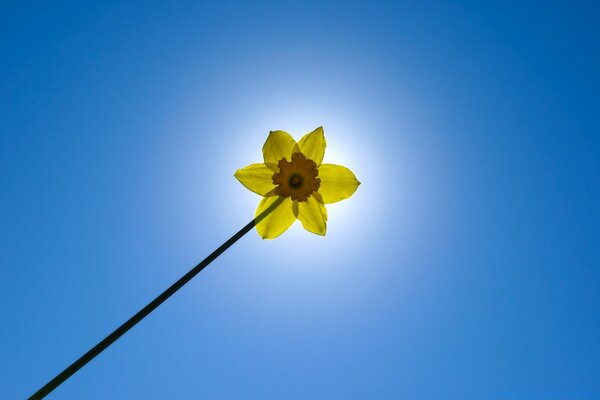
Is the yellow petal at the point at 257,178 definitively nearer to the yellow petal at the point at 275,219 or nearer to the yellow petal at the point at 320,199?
the yellow petal at the point at 275,219

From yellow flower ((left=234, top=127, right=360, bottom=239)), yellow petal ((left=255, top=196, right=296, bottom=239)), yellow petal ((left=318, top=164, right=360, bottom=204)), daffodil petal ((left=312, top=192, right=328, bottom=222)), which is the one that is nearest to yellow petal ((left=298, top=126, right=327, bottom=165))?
yellow flower ((left=234, top=127, right=360, bottom=239))

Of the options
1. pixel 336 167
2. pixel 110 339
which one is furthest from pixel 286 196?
pixel 110 339

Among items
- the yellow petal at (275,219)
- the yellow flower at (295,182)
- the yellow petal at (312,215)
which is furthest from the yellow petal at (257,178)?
the yellow petal at (312,215)

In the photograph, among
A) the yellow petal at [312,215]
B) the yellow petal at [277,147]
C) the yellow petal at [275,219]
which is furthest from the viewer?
the yellow petal at [277,147]

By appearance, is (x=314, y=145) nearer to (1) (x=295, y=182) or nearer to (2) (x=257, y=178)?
(1) (x=295, y=182)

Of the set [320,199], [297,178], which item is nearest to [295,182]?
[297,178]

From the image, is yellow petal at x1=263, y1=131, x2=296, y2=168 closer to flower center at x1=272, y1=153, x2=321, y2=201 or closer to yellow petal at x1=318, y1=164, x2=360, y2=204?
flower center at x1=272, y1=153, x2=321, y2=201

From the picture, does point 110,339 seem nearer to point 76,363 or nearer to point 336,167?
point 76,363
